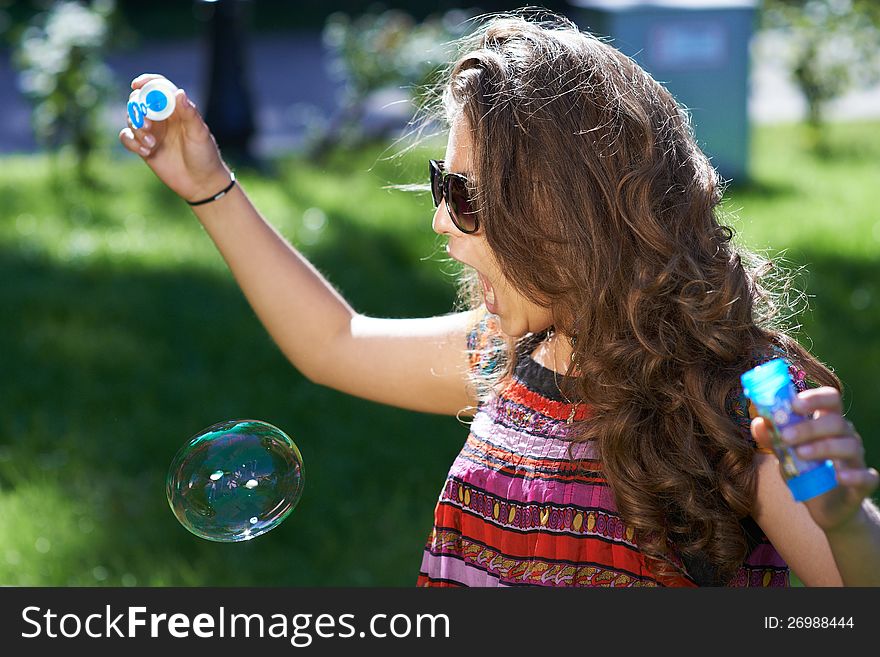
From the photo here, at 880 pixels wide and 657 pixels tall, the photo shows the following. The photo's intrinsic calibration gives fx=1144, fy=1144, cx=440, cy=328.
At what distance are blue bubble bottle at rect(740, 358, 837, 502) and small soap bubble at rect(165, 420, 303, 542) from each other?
3.34 ft

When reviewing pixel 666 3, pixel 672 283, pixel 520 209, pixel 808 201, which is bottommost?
pixel 672 283

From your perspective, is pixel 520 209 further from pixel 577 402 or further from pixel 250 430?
pixel 250 430

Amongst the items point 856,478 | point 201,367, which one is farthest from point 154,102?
point 201,367

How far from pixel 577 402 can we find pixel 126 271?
4.02 meters

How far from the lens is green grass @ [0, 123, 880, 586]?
3326 mm

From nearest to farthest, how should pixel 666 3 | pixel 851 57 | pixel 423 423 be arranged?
pixel 423 423 < pixel 666 3 < pixel 851 57

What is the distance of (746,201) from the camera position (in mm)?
6910

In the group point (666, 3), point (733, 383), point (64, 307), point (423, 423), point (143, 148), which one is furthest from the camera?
point (666, 3)

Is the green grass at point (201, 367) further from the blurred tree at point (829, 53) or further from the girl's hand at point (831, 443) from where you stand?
the blurred tree at point (829, 53)

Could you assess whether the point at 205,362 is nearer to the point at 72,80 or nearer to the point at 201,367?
the point at 201,367

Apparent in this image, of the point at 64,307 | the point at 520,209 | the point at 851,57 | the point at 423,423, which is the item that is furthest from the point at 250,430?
the point at 851,57

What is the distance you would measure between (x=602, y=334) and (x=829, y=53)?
28.0ft

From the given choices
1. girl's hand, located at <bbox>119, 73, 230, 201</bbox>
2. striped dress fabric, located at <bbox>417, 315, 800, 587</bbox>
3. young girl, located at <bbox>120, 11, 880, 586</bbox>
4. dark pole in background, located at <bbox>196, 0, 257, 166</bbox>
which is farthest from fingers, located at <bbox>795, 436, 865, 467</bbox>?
dark pole in background, located at <bbox>196, 0, 257, 166</bbox>

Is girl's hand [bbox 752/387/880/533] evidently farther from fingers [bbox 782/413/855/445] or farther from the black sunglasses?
the black sunglasses
